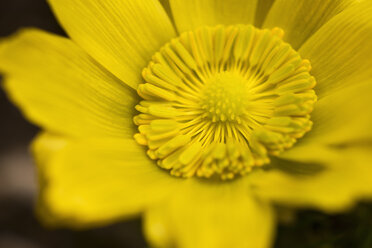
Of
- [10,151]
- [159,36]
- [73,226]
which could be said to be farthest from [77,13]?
[10,151]

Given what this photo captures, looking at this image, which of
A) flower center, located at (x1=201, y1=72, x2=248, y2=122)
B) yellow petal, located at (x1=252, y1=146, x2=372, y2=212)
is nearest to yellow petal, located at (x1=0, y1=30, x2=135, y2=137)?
flower center, located at (x1=201, y1=72, x2=248, y2=122)

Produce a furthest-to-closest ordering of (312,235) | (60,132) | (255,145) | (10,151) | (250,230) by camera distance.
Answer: (10,151)
(312,235)
(255,145)
(60,132)
(250,230)

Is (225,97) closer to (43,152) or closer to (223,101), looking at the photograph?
(223,101)

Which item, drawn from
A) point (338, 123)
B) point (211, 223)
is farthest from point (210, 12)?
point (211, 223)

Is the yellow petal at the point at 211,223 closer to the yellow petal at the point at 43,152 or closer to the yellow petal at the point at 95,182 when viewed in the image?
the yellow petal at the point at 95,182

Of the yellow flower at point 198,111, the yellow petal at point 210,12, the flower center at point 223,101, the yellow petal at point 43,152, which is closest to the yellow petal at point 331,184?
the yellow flower at point 198,111

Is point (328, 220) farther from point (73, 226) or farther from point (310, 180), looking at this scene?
point (73, 226)

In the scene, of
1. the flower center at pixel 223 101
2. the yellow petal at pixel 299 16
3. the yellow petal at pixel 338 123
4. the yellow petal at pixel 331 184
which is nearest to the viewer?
the yellow petal at pixel 331 184

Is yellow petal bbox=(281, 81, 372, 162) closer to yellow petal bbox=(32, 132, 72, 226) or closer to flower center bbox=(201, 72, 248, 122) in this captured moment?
flower center bbox=(201, 72, 248, 122)
